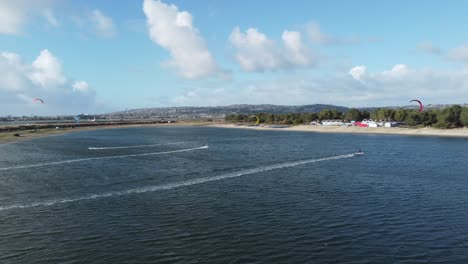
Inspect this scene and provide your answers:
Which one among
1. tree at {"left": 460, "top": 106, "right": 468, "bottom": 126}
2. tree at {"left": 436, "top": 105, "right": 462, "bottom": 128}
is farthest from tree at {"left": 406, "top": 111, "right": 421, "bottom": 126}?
tree at {"left": 460, "top": 106, "right": 468, "bottom": 126}

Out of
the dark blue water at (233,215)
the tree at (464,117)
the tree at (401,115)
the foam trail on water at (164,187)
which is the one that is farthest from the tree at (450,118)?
the foam trail on water at (164,187)

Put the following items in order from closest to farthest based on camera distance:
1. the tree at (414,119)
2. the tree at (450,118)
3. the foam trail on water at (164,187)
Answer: the foam trail on water at (164,187) < the tree at (450,118) < the tree at (414,119)

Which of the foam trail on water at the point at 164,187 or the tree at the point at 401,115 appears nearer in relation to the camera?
the foam trail on water at the point at 164,187

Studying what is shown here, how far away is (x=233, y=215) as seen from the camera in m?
30.7

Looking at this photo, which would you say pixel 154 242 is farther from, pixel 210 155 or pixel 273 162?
pixel 210 155

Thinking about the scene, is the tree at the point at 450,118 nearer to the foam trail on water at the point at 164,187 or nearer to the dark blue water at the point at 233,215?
the dark blue water at the point at 233,215

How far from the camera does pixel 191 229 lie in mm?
27016

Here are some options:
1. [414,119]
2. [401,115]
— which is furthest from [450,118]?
[401,115]

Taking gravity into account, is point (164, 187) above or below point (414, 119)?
below

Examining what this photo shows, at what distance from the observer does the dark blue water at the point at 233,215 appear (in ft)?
74.9

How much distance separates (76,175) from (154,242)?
97.6 ft

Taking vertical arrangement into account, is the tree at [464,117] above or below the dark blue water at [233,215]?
above

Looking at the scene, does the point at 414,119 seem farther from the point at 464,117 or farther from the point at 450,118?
the point at 464,117

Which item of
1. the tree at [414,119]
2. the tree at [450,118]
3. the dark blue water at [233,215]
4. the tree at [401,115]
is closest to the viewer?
the dark blue water at [233,215]
